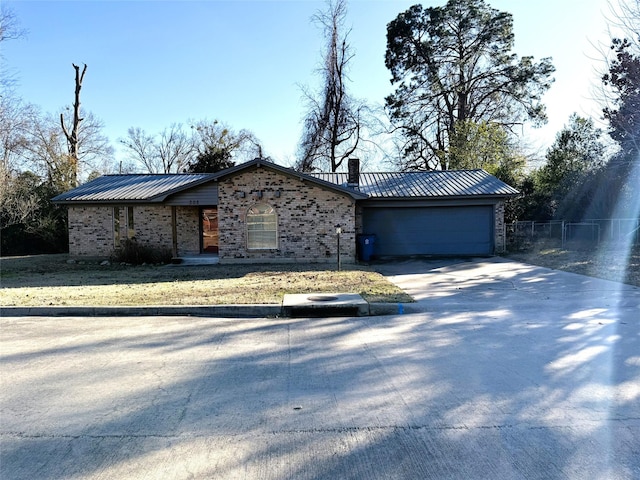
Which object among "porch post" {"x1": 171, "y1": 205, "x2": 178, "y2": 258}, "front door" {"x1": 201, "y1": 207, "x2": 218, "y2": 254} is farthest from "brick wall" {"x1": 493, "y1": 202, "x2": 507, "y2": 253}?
"porch post" {"x1": 171, "y1": 205, "x2": 178, "y2": 258}

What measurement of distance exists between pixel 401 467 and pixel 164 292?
854 cm

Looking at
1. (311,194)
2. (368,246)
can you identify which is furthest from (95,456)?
(368,246)

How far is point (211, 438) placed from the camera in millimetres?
3520

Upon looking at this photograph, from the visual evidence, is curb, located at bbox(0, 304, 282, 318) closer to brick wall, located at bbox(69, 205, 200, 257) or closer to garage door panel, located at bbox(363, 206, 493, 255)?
brick wall, located at bbox(69, 205, 200, 257)

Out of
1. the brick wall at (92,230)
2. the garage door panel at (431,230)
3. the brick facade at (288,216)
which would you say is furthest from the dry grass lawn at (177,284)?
the garage door panel at (431,230)

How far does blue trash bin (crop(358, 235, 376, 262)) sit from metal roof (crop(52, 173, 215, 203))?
250 inches

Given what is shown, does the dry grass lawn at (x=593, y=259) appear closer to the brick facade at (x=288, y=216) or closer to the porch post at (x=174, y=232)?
the brick facade at (x=288, y=216)

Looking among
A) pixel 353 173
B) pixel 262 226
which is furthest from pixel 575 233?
pixel 262 226

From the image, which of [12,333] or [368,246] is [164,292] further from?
[368,246]

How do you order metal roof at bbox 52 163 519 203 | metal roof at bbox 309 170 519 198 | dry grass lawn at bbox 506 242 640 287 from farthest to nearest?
metal roof at bbox 309 170 519 198, metal roof at bbox 52 163 519 203, dry grass lawn at bbox 506 242 640 287

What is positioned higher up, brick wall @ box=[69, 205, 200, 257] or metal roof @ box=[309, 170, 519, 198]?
metal roof @ box=[309, 170, 519, 198]

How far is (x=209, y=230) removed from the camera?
2077 centimetres

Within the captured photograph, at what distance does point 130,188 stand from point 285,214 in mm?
8012

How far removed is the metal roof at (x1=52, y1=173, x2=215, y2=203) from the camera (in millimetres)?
17656
